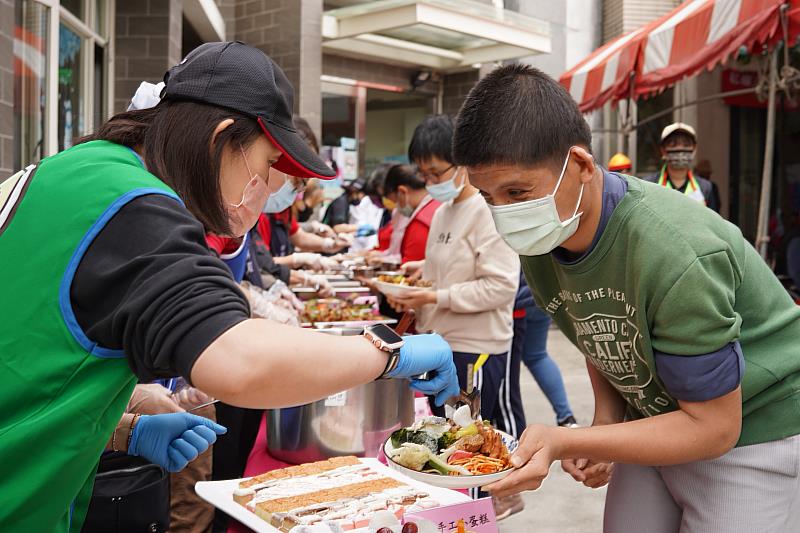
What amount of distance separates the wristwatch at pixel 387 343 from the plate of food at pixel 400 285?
2.05 m

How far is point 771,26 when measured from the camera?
426cm

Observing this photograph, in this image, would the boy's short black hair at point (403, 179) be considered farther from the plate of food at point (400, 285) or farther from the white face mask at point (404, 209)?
the plate of food at point (400, 285)

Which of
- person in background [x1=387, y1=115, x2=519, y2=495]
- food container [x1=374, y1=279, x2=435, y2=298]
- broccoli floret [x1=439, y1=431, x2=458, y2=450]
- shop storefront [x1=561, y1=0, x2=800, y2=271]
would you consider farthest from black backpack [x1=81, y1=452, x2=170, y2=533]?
shop storefront [x1=561, y1=0, x2=800, y2=271]

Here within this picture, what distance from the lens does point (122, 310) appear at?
0.92 m

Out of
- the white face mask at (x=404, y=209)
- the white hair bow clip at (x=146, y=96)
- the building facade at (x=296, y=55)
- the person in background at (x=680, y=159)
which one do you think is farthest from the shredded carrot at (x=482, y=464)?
the person in background at (x=680, y=159)

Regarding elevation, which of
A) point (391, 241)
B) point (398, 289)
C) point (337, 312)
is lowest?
point (337, 312)

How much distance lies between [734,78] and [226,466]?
972cm

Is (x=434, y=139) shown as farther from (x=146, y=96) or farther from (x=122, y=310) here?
(x=122, y=310)

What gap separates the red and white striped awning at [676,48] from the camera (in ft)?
14.6

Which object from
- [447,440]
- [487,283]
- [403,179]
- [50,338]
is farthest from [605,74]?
[50,338]

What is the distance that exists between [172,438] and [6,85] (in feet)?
8.78

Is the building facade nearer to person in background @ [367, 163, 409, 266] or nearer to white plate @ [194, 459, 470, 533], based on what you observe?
person in background @ [367, 163, 409, 266]

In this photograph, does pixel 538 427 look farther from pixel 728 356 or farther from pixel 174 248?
pixel 174 248

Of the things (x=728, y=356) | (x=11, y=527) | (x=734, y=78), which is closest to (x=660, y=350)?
(x=728, y=356)
